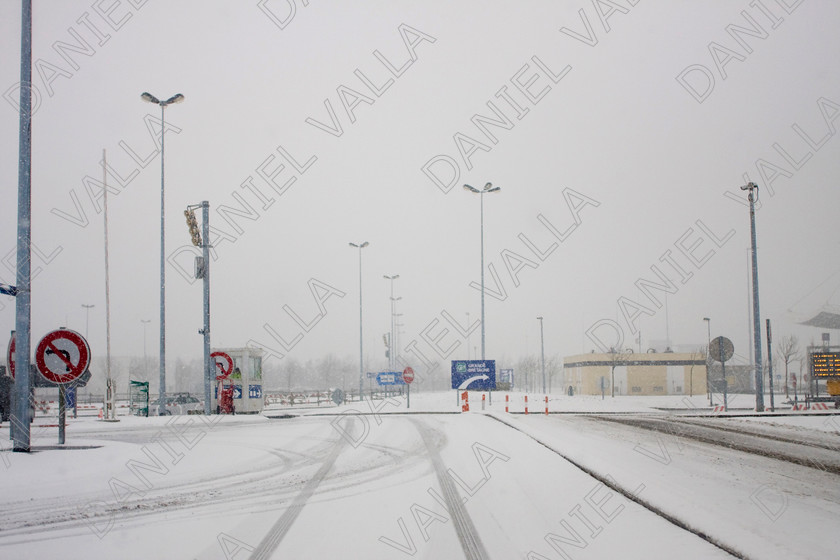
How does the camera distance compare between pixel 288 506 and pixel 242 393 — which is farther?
pixel 242 393

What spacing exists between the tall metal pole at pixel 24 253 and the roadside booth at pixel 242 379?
747 inches

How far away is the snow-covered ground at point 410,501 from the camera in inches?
255

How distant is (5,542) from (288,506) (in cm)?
316

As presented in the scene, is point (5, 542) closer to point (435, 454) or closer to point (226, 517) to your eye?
point (226, 517)

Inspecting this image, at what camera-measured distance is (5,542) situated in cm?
662

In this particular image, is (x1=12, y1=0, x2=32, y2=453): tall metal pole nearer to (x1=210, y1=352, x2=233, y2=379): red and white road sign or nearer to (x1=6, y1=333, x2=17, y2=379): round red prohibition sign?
(x1=6, y1=333, x2=17, y2=379): round red prohibition sign

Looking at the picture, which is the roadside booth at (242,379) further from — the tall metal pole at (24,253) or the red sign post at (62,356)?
the tall metal pole at (24,253)

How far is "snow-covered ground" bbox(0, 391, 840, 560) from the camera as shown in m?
6.47

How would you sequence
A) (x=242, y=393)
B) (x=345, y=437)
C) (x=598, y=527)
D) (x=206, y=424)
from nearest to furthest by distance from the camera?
(x=598, y=527) → (x=345, y=437) → (x=206, y=424) → (x=242, y=393)

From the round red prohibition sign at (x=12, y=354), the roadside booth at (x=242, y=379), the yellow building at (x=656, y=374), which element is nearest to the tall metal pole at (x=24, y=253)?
the round red prohibition sign at (x=12, y=354)

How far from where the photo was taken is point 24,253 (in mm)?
11984

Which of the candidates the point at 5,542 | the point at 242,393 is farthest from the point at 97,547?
the point at 242,393

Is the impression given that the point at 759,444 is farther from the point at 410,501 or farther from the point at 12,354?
the point at 12,354

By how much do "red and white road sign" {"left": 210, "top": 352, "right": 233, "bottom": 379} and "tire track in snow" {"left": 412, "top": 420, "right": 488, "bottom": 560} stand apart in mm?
19736
